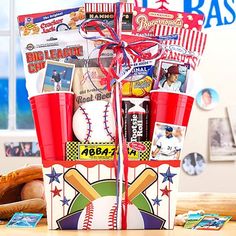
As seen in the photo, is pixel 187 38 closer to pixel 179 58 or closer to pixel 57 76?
pixel 179 58

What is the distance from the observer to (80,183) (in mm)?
858

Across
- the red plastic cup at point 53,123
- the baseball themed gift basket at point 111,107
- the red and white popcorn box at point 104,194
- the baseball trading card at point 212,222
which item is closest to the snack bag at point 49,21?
the baseball themed gift basket at point 111,107

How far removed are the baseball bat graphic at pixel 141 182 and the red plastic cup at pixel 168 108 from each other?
6 centimetres

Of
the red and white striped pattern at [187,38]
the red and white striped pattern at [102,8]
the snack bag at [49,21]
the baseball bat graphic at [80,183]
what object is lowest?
the baseball bat graphic at [80,183]

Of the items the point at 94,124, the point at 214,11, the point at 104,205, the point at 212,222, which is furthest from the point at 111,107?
the point at 214,11

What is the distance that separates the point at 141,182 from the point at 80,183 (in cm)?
9

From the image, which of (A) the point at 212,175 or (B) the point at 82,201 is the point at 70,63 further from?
(A) the point at 212,175

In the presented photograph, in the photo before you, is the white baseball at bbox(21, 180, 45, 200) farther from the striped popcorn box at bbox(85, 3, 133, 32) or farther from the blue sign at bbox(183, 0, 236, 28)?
the blue sign at bbox(183, 0, 236, 28)

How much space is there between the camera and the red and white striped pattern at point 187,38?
89 centimetres

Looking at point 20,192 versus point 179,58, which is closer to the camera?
point 179,58

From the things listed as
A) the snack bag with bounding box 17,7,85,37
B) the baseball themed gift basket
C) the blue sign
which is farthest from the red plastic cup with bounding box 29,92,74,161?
the blue sign

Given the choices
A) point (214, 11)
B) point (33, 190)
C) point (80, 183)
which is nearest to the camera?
point (80, 183)

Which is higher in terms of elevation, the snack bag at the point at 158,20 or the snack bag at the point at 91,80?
the snack bag at the point at 158,20

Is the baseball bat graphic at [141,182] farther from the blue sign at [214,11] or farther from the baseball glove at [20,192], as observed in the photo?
the blue sign at [214,11]
